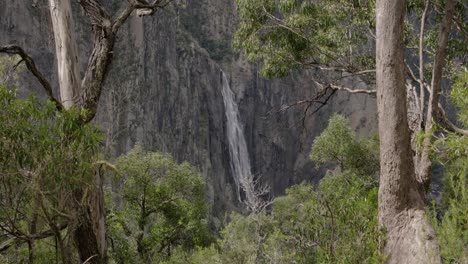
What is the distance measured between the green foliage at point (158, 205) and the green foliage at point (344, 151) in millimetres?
4068

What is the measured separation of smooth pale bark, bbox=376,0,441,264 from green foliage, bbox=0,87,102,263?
2977 millimetres

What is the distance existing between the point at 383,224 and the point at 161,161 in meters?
9.32

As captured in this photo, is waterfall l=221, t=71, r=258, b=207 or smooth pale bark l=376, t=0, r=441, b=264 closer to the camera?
smooth pale bark l=376, t=0, r=441, b=264

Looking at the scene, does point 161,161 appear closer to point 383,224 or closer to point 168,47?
point 383,224

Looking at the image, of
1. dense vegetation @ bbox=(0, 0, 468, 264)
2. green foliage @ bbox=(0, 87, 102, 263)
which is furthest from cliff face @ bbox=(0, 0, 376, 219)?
green foliage @ bbox=(0, 87, 102, 263)

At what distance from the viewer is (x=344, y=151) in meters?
16.0

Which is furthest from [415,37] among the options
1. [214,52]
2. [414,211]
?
[214,52]

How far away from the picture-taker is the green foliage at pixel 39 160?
4469 millimetres

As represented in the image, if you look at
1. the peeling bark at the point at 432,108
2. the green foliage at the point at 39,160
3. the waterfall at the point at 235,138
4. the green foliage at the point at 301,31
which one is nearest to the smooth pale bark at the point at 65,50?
the green foliage at the point at 39,160

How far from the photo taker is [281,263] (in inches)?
309

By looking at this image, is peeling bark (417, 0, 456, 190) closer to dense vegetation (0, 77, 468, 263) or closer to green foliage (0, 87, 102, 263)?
dense vegetation (0, 77, 468, 263)

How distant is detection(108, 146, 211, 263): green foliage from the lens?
13648mm

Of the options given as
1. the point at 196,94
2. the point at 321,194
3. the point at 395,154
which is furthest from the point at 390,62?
the point at 196,94

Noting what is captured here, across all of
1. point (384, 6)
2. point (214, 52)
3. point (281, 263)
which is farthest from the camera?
point (214, 52)
